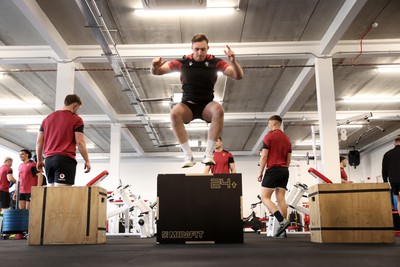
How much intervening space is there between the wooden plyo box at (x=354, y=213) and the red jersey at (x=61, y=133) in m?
2.37

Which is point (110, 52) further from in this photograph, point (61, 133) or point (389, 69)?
point (389, 69)

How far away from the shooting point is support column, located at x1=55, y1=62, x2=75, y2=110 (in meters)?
8.23

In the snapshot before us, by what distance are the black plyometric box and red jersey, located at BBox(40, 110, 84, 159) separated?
1039 mm

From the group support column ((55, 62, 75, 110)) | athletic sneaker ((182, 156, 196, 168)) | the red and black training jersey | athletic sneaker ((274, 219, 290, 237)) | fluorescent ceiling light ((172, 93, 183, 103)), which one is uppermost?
fluorescent ceiling light ((172, 93, 183, 103))

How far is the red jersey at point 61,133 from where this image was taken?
3.92 m

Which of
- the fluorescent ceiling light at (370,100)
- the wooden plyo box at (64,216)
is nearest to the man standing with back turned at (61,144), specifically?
the wooden plyo box at (64,216)

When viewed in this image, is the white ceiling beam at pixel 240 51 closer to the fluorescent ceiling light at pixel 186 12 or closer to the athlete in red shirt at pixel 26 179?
the fluorescent ceiling light at pixel 186 12

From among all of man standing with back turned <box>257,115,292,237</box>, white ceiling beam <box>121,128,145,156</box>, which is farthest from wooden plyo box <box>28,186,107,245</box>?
white ceiling beam <box>121,128,145,156</box>

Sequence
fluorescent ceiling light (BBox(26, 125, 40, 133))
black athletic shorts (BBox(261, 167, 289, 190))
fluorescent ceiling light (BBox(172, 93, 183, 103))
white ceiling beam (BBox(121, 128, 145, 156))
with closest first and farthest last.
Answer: black athletic shorts (BBox(261, 167, 289, 190)) < fluorescent ceiling light (BBox(172, 93, 183, 103)) < fluorescent ceiling light (BBox(26, 125, 40, 133)) < white ceiling beam (BBox(121, 128, 145, 156))

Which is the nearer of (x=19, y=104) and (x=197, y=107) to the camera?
(x=197, y=107)

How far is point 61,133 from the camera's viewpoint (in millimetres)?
3936

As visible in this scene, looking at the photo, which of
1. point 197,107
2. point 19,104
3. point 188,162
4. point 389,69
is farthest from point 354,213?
point 19,104

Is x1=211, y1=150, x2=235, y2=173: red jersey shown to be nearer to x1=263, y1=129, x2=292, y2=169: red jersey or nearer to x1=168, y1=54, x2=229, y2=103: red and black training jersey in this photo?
x1=263, y1=129, x2=292, y2=169: red jersey

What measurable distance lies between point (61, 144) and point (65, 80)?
4.74 metres
